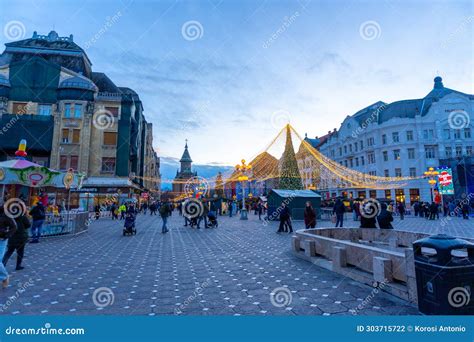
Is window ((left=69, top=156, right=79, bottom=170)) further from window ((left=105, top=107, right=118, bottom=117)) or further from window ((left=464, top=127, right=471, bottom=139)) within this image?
window ((left=464, top=127, right=471, bottom=139))

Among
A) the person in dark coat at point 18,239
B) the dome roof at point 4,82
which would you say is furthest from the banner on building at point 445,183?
the dome roof at point 4,82

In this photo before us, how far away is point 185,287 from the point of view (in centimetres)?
584

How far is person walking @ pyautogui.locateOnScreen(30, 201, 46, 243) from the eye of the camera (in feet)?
38.2

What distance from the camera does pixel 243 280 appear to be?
633 centimetres

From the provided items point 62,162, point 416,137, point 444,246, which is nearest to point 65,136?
point 62,162

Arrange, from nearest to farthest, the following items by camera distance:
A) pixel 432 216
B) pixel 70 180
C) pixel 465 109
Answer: pixel 70 180, pixel 432 216, pixel 465 109

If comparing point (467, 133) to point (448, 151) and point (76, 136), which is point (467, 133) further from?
point (76, 136)

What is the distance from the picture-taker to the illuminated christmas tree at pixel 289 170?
1208 inches

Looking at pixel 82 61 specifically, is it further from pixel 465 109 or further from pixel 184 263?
pixel 465 109

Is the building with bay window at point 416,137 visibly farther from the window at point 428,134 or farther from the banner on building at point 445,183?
the banner on building at point 445,183

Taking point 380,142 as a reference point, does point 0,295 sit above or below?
below

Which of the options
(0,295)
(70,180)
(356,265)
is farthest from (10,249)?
(70,180)

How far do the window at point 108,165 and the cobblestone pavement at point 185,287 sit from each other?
3384 cm

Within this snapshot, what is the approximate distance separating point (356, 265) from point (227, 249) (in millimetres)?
5352
